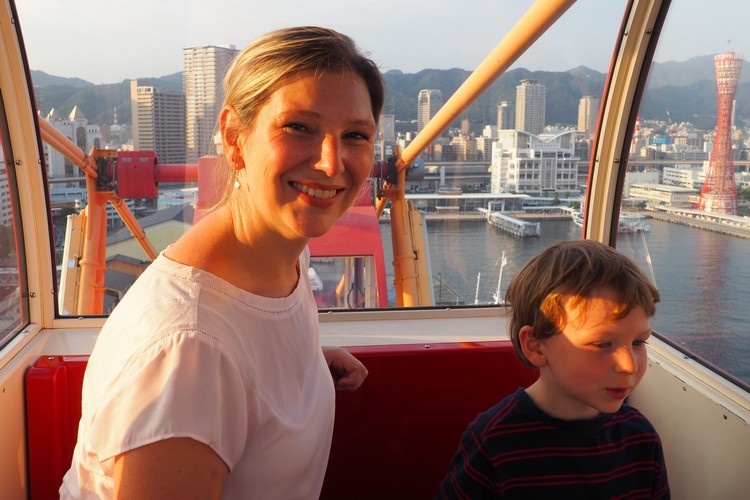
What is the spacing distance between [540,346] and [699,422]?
692 mm

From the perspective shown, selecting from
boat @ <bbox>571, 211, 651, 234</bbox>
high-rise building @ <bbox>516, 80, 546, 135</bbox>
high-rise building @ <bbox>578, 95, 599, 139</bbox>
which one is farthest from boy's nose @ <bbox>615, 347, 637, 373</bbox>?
high-rise building @ <bbox>516, 80, 546, 135</bbox>

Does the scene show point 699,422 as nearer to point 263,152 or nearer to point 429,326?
point 429,326

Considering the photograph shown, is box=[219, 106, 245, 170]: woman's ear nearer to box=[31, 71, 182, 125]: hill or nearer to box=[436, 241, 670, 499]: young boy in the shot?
box=[436, 241, 670, 499]: young boy

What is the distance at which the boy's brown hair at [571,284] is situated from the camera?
148 centimetres

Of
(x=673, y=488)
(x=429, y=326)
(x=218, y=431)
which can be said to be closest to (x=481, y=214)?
(x=429, y=326)

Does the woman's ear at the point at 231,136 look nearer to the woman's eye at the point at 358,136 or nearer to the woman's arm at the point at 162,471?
the woman's eye at the point at 358,136

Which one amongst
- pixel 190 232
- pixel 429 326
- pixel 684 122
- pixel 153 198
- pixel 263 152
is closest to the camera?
pixel 263 152

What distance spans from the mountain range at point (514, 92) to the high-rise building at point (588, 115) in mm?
32

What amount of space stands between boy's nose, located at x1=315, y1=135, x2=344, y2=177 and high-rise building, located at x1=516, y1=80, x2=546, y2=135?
2389 mm

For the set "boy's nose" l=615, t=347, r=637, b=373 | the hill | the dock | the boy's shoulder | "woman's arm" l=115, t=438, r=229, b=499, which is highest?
the hill

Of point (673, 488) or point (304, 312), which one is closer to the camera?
point (304, 312)

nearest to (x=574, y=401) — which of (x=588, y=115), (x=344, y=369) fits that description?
(x=344, y=369)

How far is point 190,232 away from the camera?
1357mm

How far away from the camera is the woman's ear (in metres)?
1.30
